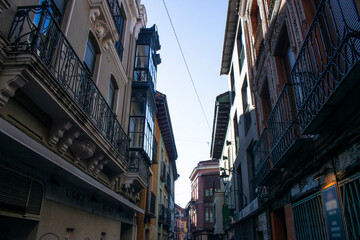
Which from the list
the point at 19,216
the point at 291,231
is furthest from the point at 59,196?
the point at 291,231

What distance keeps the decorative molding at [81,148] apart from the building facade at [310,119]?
4.16 m

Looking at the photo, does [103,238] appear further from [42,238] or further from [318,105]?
[318,105]

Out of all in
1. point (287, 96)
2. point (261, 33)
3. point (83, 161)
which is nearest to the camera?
point (287, 96)

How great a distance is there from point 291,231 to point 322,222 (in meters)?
1.97

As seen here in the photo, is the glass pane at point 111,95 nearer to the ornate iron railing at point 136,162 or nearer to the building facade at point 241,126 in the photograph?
the ornate iron railing at point 136,162

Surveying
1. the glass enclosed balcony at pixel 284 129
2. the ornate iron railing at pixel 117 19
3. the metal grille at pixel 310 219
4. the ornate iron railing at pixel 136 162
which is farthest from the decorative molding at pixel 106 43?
the metal grille at pixel 310 219

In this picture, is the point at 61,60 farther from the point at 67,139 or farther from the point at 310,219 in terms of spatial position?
the point at 310,219

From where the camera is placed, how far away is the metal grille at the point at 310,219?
4926 mm

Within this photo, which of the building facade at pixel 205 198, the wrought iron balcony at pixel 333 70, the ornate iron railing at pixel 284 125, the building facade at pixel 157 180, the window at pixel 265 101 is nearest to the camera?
the wrought iron balcony at pixel 333 70

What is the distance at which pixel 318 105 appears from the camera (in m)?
3.96

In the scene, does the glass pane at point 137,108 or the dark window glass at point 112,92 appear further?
the glass pane at point 137,108

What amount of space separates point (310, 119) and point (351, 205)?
131 cm

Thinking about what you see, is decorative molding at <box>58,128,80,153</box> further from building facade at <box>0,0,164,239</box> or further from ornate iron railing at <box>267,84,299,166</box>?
ornate iron railing at <box>267,84,299,166</box>

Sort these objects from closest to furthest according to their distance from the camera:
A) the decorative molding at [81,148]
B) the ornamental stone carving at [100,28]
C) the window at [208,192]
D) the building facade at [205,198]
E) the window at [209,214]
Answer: the decorative molding at [81,148]
the ornamental stone carving at [100,28]
the building facade at [205,198]
the window at [209,214]
the window at [208,192]
